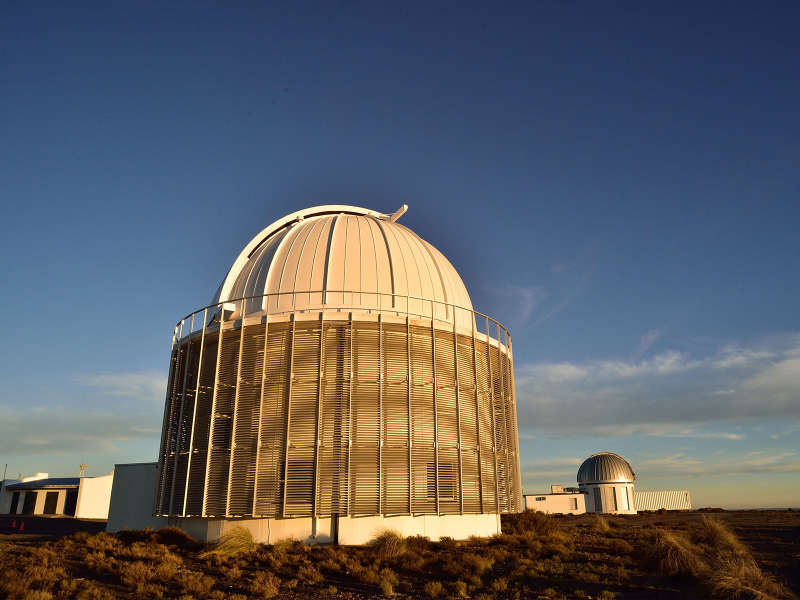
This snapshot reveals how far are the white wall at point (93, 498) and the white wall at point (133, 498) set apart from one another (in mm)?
25020

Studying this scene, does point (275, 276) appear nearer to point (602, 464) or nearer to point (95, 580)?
point (95, 580)

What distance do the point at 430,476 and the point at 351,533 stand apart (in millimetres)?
2969

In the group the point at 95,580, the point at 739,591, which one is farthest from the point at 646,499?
the point at 95,580

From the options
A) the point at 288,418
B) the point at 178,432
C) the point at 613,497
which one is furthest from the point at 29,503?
the point at 613,497

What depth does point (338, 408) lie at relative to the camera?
17.2 metres

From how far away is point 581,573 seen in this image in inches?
496

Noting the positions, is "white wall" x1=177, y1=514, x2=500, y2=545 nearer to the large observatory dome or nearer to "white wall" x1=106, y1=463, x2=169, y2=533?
the large observatory dome

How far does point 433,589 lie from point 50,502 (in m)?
50.2

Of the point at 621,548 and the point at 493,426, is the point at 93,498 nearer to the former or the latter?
the point at 493,426

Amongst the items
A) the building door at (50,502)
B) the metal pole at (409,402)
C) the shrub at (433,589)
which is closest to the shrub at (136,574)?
the shrub at (433,589)

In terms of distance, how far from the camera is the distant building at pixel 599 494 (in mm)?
49312

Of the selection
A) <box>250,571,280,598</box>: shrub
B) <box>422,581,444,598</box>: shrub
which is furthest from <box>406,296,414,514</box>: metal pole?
<box>250,571,280,598</box>: shrub

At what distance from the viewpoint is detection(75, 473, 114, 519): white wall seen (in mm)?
44750

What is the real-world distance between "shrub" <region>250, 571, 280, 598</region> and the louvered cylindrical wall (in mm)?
3727
